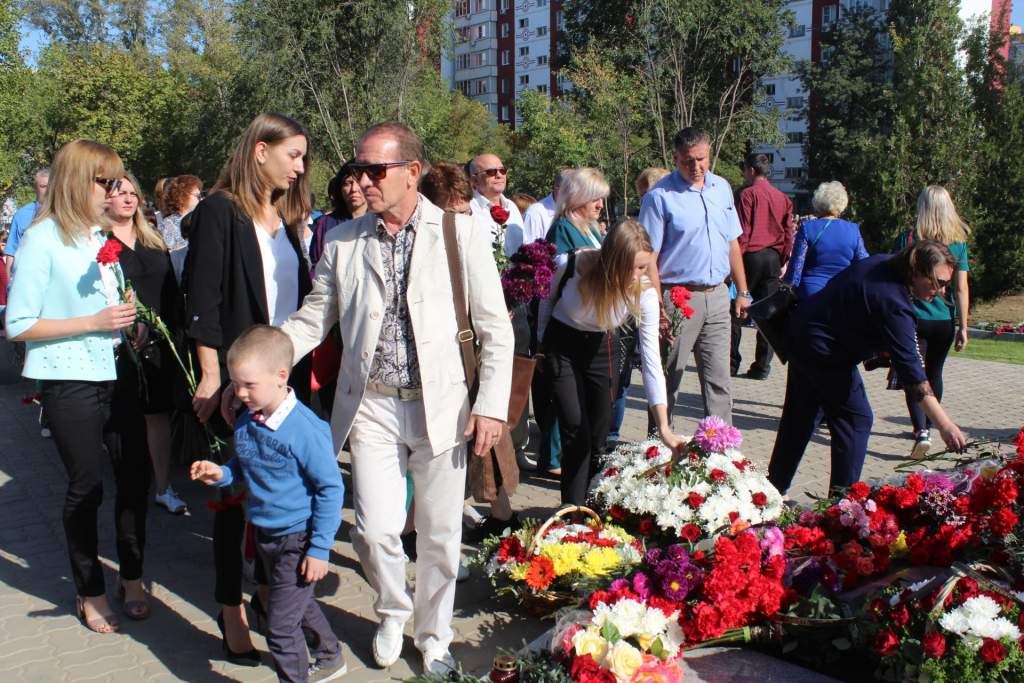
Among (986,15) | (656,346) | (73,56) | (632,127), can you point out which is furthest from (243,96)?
(656,346)

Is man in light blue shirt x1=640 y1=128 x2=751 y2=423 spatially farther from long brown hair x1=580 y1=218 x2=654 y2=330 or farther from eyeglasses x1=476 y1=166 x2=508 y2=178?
long brown hair x1=580 y1=218 x2=654 y2=330

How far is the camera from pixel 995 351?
44.3ft

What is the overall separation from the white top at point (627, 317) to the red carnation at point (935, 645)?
1836 millimetres

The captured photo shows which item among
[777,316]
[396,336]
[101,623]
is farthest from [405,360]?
[777,316]

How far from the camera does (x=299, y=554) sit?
331 cm

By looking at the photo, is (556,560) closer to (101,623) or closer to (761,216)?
(101,623)

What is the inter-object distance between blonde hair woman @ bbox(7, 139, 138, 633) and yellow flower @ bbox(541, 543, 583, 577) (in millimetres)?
1862

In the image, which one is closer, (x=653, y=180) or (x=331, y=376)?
(x=331, y=376)

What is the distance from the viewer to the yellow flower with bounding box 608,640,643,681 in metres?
3.00

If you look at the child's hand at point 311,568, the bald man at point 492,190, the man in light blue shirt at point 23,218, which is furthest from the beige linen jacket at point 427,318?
the man in light blue shirt at point 23,218

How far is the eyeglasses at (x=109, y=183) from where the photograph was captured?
391cm

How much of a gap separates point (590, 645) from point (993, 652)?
48.3 inches

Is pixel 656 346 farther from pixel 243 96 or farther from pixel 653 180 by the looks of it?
pixel 243 96

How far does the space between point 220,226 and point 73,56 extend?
44061 millimetres
